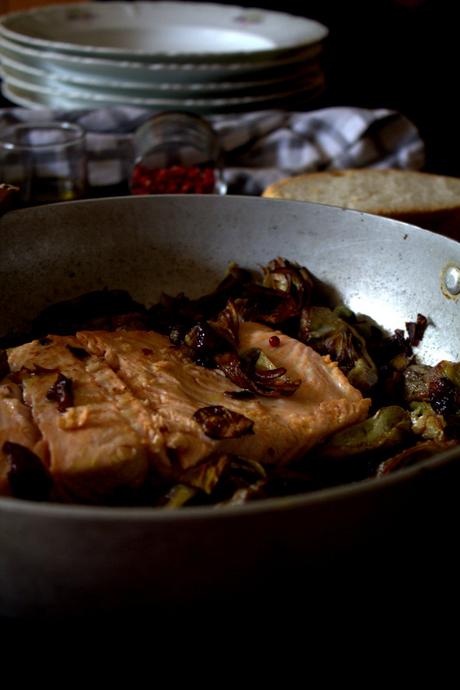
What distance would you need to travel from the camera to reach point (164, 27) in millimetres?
4418

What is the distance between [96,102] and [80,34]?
3.06 feet

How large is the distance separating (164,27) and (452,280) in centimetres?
315

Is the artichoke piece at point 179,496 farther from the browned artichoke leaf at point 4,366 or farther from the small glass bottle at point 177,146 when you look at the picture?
the small glass bottle at point 177,146

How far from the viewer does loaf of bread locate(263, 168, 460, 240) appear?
2.70 meters

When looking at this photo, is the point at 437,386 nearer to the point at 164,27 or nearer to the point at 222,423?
the point at 222,423

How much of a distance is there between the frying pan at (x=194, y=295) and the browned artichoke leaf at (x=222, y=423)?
42 cm

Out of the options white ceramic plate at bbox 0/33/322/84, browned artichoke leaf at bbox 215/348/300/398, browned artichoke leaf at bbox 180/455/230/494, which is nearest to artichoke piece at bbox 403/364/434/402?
browned artichoke leaf at bbox 215/348/300/398

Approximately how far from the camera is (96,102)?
11.3 ft

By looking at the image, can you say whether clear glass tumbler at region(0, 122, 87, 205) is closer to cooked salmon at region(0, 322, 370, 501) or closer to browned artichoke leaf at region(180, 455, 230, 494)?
cooked salmon at region(0, 322, 370, 501)

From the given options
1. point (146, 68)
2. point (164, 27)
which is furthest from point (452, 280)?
point (164, 27)

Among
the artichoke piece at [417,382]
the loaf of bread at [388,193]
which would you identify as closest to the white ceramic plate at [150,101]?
the loaf of bread at [388,193]

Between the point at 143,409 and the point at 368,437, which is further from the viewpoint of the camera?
the point at 368,437

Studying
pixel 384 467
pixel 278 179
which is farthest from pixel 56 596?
pixel 278 179

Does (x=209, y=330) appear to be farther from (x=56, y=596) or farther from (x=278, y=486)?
(x=56, y=596)
